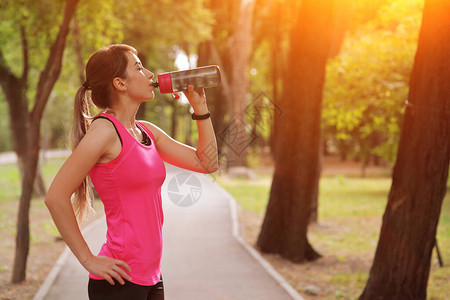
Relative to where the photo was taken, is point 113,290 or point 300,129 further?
point 300,129

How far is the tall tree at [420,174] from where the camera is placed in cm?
531

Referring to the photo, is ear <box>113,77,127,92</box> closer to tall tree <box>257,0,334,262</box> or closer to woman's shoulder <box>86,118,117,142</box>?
woman's shoulder <box>86,118,117,142</box>

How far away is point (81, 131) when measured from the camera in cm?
258

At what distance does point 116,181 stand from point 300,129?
6.71 meters

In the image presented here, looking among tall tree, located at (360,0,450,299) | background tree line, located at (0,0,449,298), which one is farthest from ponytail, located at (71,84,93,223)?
tall tree, located at (360,0,450,299)

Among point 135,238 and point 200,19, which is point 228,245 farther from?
point 200,19

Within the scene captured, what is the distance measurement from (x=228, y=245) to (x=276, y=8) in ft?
69.1

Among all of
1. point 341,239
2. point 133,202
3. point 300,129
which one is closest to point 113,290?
point 133,202

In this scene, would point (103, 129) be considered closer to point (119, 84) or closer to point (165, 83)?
point (119, 84)

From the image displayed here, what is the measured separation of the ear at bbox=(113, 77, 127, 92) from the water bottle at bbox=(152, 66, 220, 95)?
15 cm

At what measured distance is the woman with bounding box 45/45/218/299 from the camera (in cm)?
241

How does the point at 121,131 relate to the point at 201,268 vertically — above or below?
above

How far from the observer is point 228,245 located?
32.9ft

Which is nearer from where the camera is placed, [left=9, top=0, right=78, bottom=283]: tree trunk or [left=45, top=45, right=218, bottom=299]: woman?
[left=45, top=45, right=218, bottom=299]: woman
